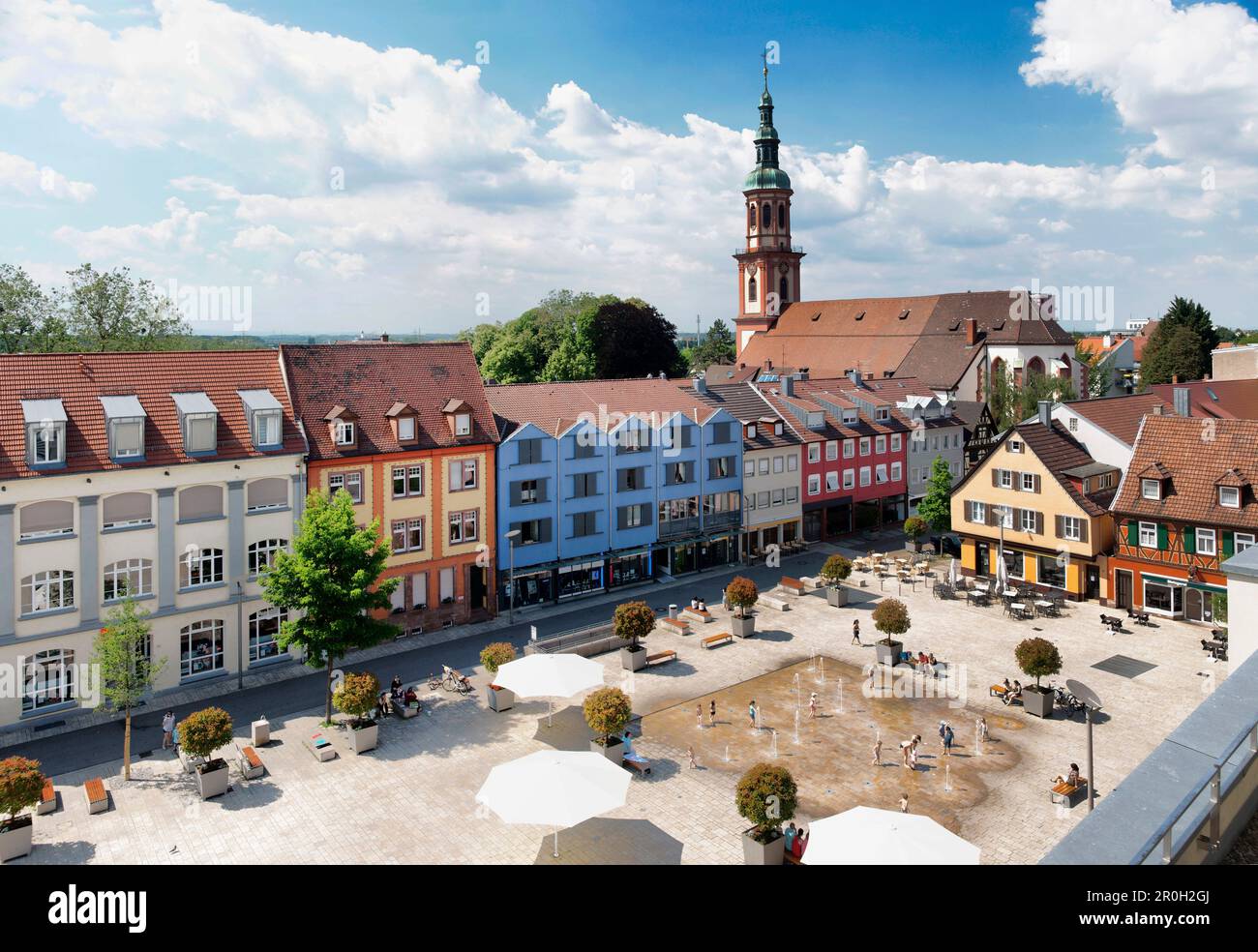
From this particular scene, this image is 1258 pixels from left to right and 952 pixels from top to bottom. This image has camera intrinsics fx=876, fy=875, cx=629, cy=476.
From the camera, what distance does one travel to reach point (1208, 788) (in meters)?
5.82

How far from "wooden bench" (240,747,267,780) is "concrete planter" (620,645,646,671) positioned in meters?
14.8

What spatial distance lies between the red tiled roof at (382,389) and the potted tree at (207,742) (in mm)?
15051

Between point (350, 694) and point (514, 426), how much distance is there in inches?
789

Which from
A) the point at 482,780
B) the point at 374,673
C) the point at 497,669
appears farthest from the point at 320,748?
the point at 374,673

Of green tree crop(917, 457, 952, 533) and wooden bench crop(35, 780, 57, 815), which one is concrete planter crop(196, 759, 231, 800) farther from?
green tree crop(917, 457, 952, 533)

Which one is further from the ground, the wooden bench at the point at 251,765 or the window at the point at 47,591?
the window at the point at 47,591

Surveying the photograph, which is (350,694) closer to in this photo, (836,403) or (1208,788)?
(1208,788)

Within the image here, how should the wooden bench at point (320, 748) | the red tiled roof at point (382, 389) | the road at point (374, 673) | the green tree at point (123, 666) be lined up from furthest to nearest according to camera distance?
the red tiled roof at point (382, 389), the road at point (374, 673), the wooden bench at point (320, 748), the green tree at point (123, 666)

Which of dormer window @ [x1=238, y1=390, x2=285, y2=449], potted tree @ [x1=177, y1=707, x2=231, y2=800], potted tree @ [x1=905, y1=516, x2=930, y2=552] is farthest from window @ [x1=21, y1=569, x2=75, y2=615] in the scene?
potted tree @ [x1=905, y1=516, x2=930, y2=552]

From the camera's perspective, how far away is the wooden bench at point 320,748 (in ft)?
95.1

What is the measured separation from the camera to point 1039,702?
1242 inches

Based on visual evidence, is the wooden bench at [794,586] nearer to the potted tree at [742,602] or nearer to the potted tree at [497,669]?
the potted tree at [742,602]

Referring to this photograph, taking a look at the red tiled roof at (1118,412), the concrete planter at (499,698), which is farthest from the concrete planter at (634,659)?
the red tiled roof at (1118,412)

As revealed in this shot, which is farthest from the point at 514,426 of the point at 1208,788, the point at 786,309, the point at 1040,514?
the point at 786,309
